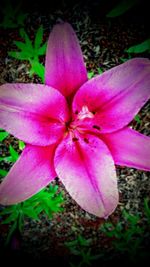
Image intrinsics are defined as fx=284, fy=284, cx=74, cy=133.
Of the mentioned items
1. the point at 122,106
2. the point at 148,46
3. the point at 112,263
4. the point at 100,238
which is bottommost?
the point at 112,263

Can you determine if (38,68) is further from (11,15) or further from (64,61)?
(64,61)

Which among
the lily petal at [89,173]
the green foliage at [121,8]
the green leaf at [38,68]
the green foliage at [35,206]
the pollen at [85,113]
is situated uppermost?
the green foliage at [121,8]

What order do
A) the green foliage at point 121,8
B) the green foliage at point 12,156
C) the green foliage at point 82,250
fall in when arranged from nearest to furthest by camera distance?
the green foliage at point 121,8, the green foliage at point 12,156, the green foliage at point 82,250

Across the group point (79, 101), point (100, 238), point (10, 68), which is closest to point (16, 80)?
point (10, 68)

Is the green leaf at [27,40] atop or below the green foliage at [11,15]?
below

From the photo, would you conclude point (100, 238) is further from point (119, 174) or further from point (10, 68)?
point (10, 68)

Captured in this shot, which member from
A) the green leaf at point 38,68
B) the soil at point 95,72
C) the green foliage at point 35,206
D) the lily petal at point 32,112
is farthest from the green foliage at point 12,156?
the lily petal at point 32,112

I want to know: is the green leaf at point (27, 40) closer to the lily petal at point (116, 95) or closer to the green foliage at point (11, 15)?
the green foliage at point (11, 15)

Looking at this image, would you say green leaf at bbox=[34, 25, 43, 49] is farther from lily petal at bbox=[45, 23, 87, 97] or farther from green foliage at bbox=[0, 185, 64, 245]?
green foliage at bbox=[0, 185, 64, 245]
